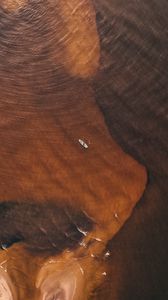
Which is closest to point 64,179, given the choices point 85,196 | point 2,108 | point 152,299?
point 85,196

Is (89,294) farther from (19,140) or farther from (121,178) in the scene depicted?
(19,140)

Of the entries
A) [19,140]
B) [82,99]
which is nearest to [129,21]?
[82,99]

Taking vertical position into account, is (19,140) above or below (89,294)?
above

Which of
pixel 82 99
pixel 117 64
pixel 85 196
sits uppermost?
pixel 117 64

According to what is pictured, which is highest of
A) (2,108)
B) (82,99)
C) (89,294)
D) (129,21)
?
(129,21)

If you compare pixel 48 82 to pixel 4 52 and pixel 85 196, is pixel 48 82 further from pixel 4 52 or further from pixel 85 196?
pixel 85 196

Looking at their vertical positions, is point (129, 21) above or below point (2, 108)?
above

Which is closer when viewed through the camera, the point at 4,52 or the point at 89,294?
the point at 89,294

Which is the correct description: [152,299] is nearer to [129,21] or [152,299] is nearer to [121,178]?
[121,178]

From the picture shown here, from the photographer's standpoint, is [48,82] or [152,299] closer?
[152,299]
